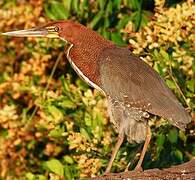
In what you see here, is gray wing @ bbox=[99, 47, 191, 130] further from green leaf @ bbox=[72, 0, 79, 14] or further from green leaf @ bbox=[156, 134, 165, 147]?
green leaf @ bbox=[72, 0, 79, 14]

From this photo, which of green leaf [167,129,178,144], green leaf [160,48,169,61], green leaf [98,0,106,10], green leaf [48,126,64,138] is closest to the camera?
green leaf [160,48,169,61]

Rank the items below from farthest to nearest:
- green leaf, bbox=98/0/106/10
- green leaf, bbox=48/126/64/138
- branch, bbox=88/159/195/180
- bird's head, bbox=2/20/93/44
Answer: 1. green leaf, bbox=98/0/106/10
2. green leaf, bbox=48/126/64/138
3. bird's head, bbox=2/20/93/44
4. branch, bbox=88/159/195/180

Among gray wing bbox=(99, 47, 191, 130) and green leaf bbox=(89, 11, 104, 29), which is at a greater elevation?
gray wing bbox=(99, 47, 191, 130)

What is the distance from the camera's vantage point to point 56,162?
5.23 metres

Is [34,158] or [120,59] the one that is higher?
[120,59]

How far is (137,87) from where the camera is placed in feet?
13.8

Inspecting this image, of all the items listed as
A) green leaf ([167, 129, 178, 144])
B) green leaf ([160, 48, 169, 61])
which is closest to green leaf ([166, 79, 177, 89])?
green leaf ([160, 48, 169, 61])

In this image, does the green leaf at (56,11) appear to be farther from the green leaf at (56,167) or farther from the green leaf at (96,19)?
the green leaf at (56,167)

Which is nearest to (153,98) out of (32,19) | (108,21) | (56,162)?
(56,162)

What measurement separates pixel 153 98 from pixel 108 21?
171cm

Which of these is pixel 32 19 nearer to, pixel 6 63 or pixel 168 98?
pixel 6 63

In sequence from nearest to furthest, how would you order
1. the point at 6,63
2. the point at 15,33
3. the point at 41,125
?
the point at 15,33, the point at 41,125, the point at 6,63

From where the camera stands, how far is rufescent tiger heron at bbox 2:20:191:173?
4.14 metres

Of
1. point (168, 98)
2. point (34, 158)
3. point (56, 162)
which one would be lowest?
point (34, 158)
